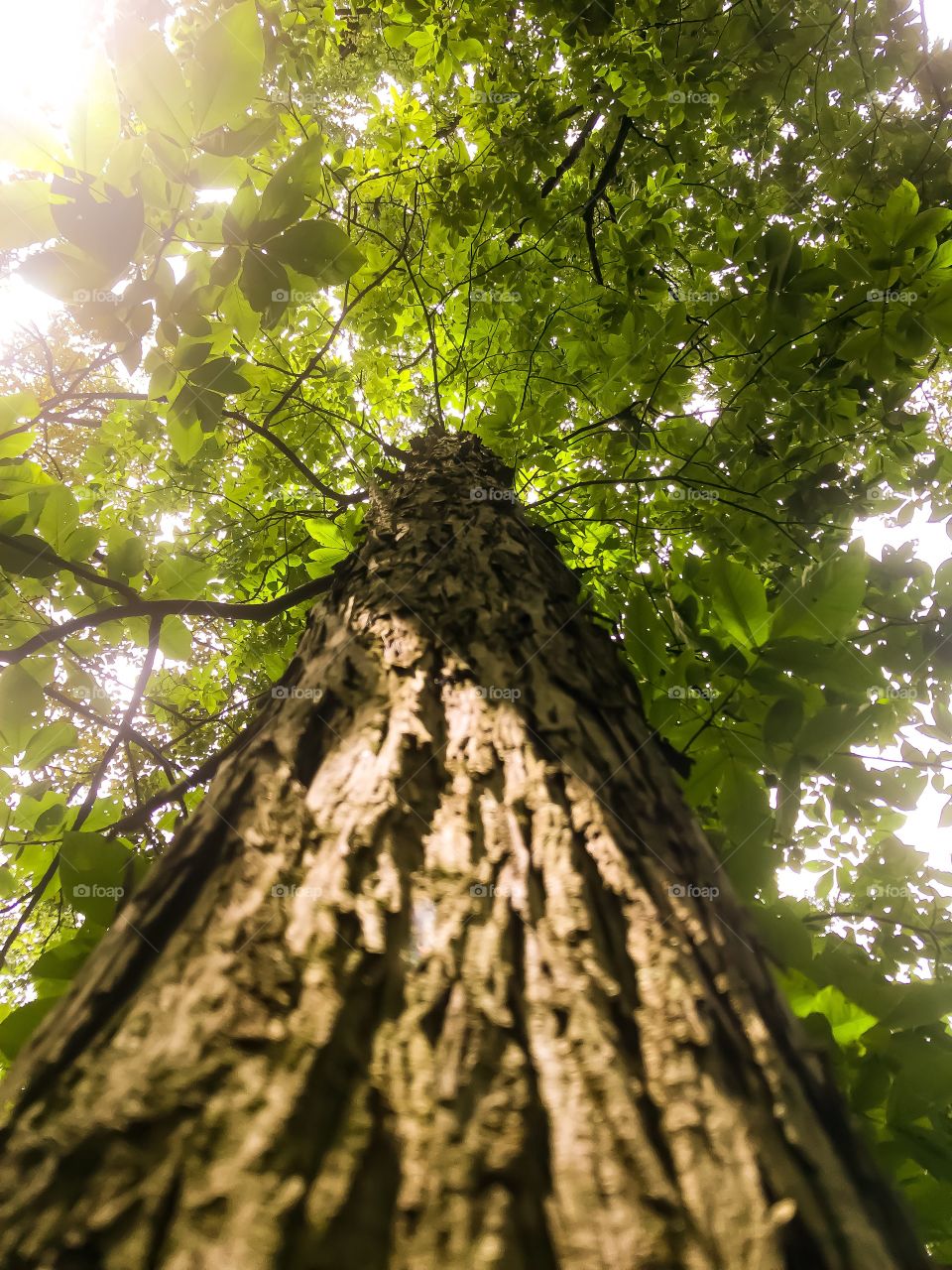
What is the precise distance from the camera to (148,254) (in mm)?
1536

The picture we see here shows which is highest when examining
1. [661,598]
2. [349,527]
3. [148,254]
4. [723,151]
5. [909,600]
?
[723,151]

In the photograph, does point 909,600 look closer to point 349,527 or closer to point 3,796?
point 349,527

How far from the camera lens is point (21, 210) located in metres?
1.34

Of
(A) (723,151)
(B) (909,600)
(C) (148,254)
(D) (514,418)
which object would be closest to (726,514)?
(B) (909,600)

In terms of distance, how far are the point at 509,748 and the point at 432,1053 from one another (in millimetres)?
465

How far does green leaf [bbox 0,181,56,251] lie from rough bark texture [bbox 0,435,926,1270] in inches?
47.2

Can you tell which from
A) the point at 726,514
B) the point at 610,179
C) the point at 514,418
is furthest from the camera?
the point at 610,179

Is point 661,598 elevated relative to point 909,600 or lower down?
lower down

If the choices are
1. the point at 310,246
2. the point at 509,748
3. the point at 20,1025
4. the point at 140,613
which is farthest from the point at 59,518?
the point at 509,748

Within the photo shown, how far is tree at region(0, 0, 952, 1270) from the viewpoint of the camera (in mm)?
503

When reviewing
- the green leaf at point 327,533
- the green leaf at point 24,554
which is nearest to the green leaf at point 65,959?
the green leaf at point 24,554

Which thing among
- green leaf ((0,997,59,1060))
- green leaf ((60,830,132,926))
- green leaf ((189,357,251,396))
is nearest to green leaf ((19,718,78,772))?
green leaf ((60,830,132,926))

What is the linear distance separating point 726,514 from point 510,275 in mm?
1854

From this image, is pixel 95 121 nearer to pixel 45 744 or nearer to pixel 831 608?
pixel 45 744
